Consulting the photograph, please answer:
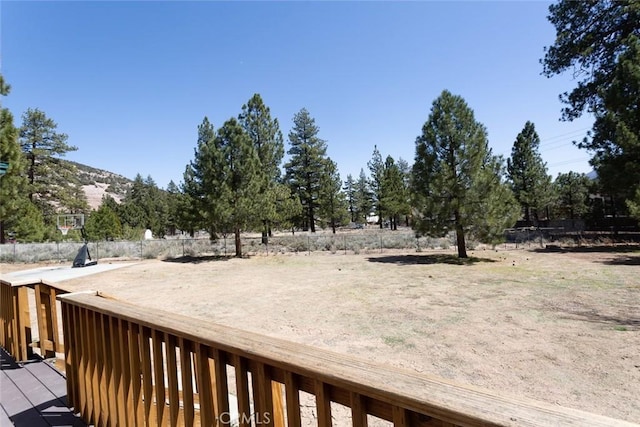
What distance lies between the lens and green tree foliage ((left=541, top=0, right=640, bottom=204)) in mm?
13031

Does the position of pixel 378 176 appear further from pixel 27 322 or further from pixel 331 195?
pixel 27 322

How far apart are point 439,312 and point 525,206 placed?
25.6 meters

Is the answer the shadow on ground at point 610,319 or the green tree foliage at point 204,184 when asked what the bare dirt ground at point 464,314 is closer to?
the shadow on ground at point 610,319

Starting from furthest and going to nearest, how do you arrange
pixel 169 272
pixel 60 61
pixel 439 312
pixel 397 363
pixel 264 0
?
pixel 169 272 < pixel 60 61 < pixel 264 0 < pixel 439 312 < pixel 397 363

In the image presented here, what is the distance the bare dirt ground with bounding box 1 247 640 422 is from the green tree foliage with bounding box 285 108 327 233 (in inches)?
869

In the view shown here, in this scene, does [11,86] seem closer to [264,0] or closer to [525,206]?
[264,0]

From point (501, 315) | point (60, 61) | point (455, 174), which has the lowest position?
point (501, 315)

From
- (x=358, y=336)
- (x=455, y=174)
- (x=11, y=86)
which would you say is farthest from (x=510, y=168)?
(x=11, y=86)

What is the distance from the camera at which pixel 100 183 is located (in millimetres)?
105438

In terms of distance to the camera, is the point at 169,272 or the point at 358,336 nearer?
the point at 358,336

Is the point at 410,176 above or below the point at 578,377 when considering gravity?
above

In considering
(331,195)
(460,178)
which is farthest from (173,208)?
(460,178)

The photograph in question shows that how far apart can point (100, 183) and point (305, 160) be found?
100197 mm

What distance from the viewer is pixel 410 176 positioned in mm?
14242
